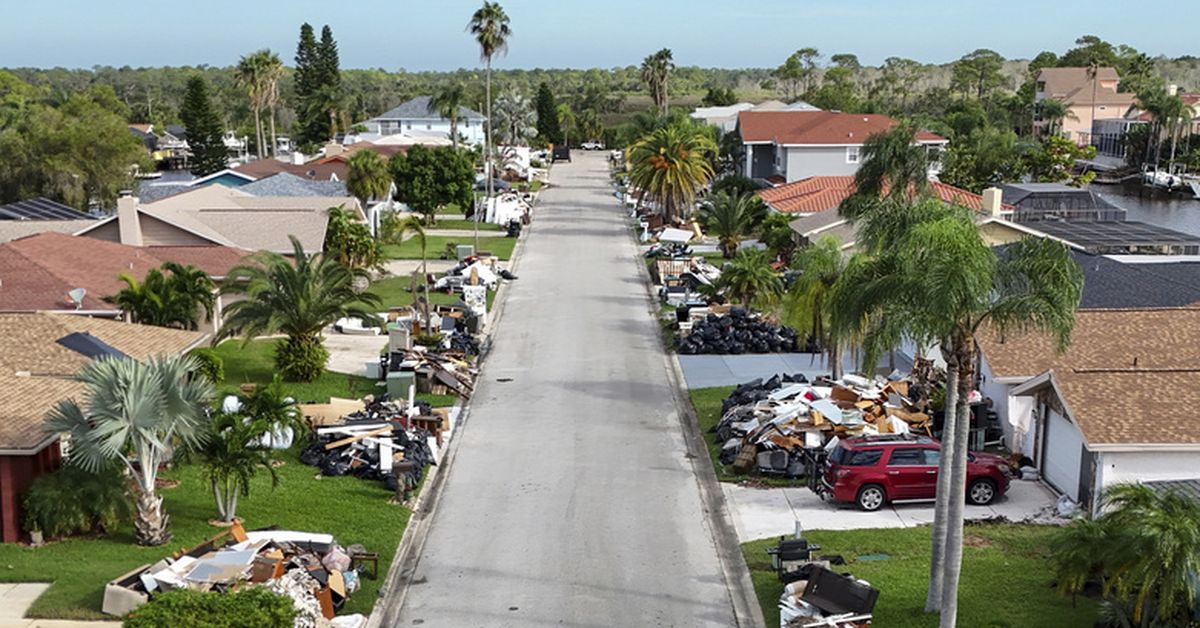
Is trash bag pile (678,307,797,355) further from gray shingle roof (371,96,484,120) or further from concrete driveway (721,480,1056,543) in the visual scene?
gray shingle roof (371,96,484,120)

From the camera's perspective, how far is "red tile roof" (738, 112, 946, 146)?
76.8m

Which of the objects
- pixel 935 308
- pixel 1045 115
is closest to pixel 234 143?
pixel 1045 115

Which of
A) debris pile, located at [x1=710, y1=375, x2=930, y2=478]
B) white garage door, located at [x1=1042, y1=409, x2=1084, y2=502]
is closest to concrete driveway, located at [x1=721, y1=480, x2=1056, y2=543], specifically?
white garage door, located at [x1=1042, y1=409, x2=1084, y2=502]

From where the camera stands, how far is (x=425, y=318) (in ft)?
135

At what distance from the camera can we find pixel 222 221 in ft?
165

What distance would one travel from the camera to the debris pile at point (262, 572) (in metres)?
18.3

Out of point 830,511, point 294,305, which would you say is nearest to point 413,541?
point 830,511

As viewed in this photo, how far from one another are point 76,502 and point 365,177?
151 ft

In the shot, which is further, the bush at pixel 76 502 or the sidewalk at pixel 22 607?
the bush at pixel 76 502

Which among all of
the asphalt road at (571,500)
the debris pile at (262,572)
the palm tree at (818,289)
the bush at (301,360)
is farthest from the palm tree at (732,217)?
the debris pile at (262,572)

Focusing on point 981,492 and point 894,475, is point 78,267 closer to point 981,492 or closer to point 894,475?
point 894,475

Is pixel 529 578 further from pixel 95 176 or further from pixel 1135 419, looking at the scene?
pixel 95 176

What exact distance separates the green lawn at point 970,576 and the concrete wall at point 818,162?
56041mm

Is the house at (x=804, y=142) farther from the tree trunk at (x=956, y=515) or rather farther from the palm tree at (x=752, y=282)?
the tree trunk at (x=956, y=515)
